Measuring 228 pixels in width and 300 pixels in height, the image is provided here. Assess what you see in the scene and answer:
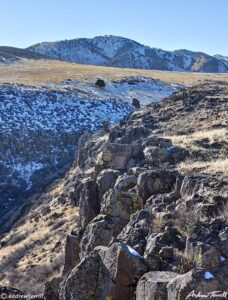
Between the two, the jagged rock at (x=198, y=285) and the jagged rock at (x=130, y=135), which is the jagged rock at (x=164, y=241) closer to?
the jagged rock at (x=198, y=285)

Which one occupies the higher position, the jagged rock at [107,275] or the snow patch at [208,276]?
the snow patch at [208,276]

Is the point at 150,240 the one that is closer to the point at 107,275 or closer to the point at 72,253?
the point at 107,275

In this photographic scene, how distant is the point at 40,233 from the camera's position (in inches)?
1030

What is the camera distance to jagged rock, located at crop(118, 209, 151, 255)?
38.8ft

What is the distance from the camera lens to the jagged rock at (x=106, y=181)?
1800cm

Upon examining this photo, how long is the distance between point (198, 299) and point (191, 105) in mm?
29391

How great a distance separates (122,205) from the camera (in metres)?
15.2

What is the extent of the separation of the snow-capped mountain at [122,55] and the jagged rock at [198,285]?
136 meters

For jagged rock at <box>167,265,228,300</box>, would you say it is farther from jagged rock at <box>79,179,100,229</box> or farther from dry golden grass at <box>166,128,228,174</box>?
jagged rock at <box>79,179,100,229</box>

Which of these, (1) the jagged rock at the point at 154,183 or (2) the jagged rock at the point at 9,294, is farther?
(1) the jagged rock at the point at 154,183

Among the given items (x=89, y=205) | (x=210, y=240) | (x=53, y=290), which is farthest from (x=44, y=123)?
(x=210, y=240)

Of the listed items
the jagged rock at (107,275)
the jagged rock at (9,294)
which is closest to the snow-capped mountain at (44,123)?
the jagged rock at (9,294)

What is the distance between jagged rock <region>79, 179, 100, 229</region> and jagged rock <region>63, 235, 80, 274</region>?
101 cm

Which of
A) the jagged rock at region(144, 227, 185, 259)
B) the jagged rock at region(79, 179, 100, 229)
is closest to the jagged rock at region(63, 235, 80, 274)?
the jagged rock at region(79, 179, 100, 229)
